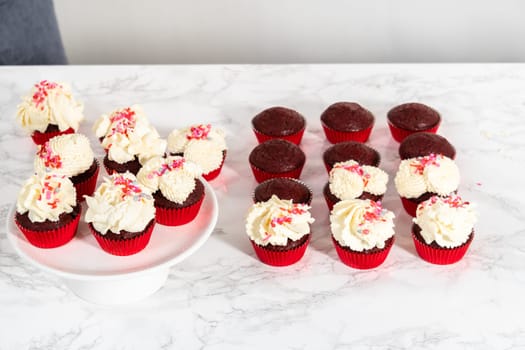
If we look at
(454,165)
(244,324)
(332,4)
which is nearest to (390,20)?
(332,4)

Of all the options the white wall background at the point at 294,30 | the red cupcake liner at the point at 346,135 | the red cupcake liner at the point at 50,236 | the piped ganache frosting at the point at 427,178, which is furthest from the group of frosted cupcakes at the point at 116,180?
the white wall background at the point at 294,30

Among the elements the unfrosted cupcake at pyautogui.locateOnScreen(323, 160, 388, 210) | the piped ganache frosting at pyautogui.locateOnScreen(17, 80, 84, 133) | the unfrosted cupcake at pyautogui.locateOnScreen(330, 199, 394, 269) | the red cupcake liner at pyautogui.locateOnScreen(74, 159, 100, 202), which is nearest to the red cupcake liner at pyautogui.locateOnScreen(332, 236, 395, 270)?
the unfrosted cupcake at pyautogui.locateOnScreen(330, 199, 394, 269)

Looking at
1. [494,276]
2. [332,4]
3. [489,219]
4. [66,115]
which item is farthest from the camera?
[332,4]

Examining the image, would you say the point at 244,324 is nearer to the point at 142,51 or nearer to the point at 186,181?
the point at 186,181

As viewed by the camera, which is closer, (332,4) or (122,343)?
(122,343)

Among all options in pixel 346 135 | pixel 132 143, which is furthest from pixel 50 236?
pixel 346 135

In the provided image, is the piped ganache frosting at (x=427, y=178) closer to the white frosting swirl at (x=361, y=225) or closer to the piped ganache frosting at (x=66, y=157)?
the white frosting swirl at (x=361, y=225)

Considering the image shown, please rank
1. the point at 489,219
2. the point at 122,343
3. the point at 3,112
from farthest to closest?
the point at 3,112
the point at 489,219
the point at 122,343
